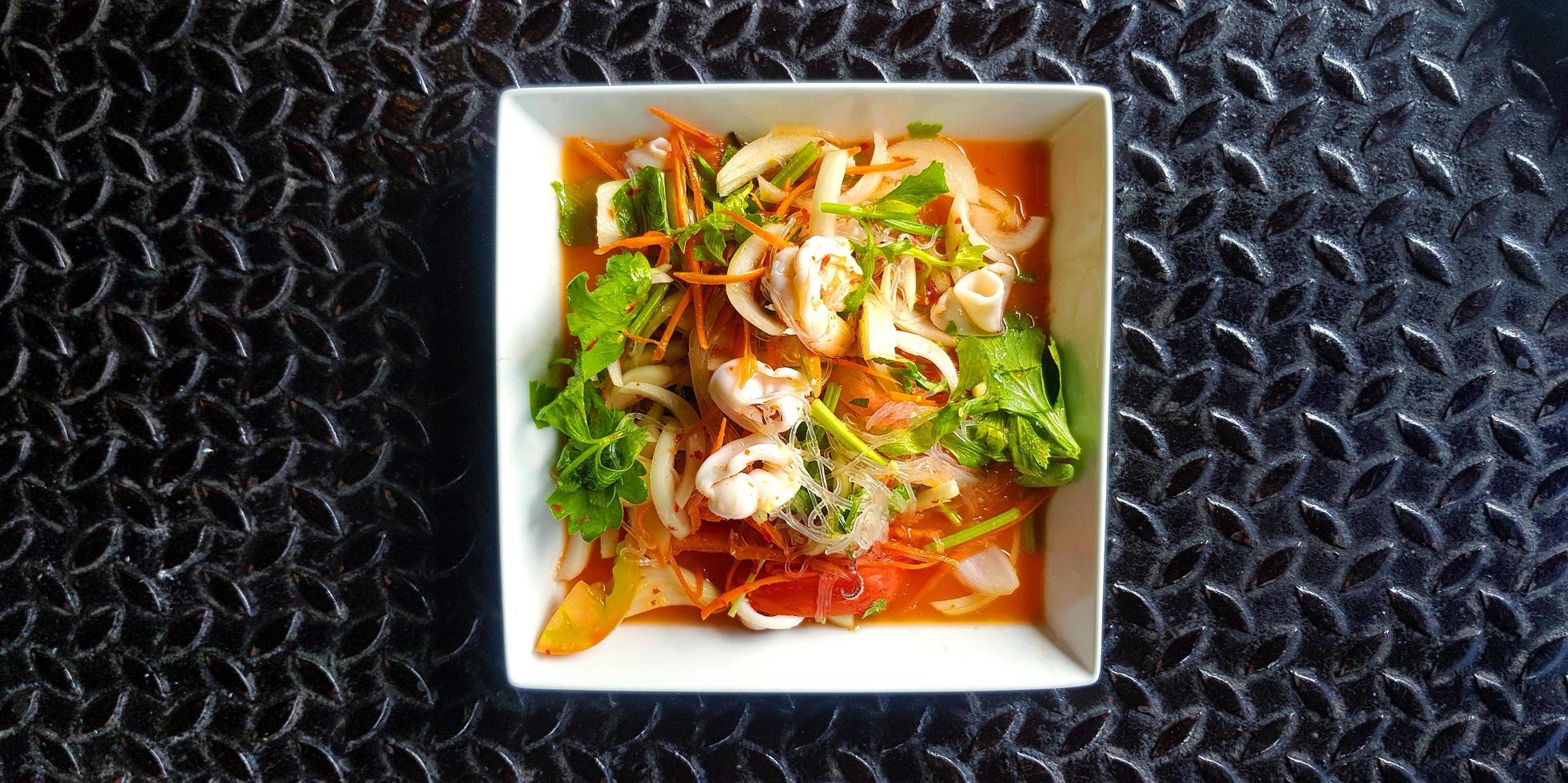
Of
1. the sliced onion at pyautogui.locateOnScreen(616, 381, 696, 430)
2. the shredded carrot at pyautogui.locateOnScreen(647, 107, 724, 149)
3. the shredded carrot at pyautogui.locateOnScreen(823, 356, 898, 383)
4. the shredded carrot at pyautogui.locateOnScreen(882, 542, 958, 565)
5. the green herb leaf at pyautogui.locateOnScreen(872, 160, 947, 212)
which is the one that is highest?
the shredded carrot at pyautogui.locateOnScreen(647, 107, 724, 149)

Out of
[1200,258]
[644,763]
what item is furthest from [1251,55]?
[644,763]

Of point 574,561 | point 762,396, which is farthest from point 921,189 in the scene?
point 574,561

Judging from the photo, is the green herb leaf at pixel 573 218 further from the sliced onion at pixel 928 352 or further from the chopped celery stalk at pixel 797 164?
the sliced onion at pixel 928 352

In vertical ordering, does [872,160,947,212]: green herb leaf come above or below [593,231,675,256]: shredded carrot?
above

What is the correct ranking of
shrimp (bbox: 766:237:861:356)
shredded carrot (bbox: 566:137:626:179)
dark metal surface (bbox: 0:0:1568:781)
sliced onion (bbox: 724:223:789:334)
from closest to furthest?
shrimp (bbox: 766:237:861:356), sliced onion (bbox: 724:223:789:334), shredded carrot (bbox: 566:137:626:179), dark metal surface (bbox: 0:0:1568:781)

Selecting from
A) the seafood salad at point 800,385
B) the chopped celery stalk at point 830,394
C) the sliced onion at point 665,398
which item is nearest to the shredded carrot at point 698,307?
the seafood salad at point 800,385

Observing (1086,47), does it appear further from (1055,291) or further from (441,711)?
(441,711)

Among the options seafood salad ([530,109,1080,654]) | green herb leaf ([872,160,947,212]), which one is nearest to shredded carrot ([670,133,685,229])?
seafood salad ([530,109,1080,654])

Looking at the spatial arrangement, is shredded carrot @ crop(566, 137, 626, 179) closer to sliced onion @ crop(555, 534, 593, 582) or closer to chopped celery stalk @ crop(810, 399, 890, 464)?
chopped celery stalk @ crop(810, 399, 890, 464)
